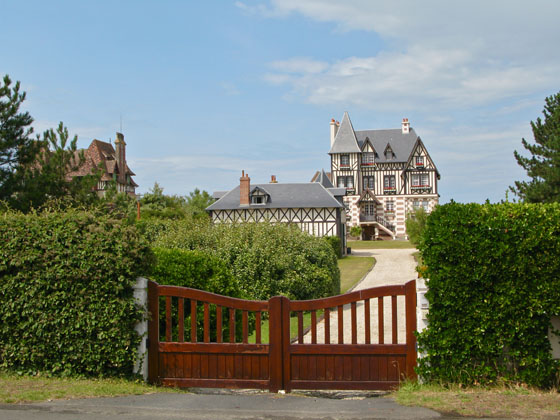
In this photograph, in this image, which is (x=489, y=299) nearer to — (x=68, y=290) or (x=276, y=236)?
(x=68, y=290)

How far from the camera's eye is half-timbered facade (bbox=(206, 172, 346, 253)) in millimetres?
42594

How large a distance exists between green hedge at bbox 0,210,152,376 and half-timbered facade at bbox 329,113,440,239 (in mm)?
54964

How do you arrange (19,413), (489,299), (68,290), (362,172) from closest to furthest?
(19,413)
(489,299)
(68,290)
(362,172)

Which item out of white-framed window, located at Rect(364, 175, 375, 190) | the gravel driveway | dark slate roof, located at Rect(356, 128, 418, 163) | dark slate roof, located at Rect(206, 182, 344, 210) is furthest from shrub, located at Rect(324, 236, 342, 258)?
dark slate roof, located at Rect(356, 128, 418, 163)

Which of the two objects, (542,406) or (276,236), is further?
(276,236)

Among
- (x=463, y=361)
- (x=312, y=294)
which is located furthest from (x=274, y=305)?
(x=312, y=294)

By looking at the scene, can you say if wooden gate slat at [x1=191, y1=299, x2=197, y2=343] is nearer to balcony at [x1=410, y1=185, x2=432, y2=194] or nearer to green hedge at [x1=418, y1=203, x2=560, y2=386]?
green hedge at [x1=418, y1=203, x2=560, y2=386]

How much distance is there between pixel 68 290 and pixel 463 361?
475cm

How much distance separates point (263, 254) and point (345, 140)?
47992 millimetres

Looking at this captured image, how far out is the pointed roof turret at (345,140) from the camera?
61.8 metres

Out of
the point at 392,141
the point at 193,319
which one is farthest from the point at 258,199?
the point at 193,319

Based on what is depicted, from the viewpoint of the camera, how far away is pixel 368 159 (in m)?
63.4

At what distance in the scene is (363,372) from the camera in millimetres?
6820

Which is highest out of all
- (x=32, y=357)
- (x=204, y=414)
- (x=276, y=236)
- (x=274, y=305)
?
(x=276, y=236)
